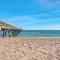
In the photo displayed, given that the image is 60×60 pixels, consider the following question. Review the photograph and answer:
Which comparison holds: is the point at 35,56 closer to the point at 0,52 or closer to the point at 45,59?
the point at 45,59

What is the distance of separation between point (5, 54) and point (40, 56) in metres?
1.71

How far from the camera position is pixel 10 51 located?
11.3 metres

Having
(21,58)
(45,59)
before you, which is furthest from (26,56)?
(45,59)

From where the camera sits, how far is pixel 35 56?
10156 millimetres

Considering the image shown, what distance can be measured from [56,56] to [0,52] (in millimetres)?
2870

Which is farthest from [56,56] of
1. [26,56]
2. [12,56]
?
[12,56]

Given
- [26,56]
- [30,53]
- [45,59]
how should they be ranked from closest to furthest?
[45,59] → [26,56] → [30,53]

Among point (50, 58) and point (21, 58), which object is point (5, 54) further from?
point (50, 58)

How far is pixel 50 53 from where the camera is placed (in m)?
10.8

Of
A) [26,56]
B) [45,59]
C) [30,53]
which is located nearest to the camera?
[45,59]

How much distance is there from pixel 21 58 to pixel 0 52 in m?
1.64

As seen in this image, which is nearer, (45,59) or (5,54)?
(45,59)

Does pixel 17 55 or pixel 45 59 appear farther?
pixel 17 55

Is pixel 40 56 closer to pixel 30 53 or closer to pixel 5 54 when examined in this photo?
pixel 30 53
